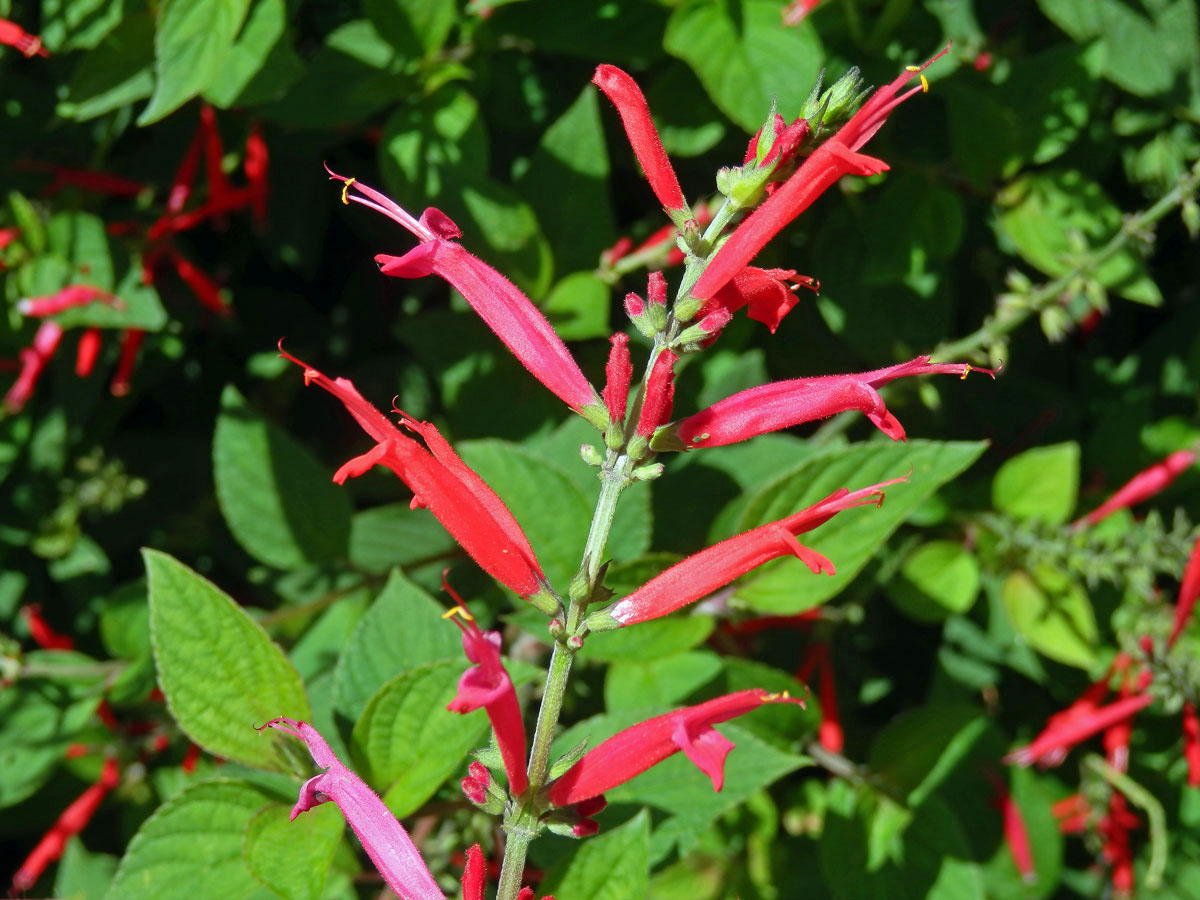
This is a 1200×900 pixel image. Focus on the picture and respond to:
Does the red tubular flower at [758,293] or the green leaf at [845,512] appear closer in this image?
the red tubular flower at [758,293]

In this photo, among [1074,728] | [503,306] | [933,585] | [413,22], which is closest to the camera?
[503,306]

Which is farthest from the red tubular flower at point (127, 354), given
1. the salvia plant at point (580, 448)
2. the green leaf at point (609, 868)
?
the green leaf at point (609, 868)

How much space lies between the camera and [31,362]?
2.02m

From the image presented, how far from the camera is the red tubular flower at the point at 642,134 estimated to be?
1.06 meters

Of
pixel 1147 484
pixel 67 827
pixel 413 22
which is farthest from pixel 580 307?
pixel 67 827

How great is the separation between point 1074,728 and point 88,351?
6.78ft

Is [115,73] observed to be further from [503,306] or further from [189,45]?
[503,306]

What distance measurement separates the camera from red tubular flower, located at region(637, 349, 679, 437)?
949mm

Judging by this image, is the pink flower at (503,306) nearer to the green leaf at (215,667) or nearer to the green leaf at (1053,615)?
the green leaf at (215,667)

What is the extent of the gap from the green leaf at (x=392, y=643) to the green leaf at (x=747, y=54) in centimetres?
87

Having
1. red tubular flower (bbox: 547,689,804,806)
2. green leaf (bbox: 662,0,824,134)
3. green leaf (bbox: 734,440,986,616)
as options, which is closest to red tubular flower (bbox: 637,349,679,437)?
red tubular flower (bbox: 547,689,804,806)

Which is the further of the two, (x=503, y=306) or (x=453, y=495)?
(x=503, y=306)

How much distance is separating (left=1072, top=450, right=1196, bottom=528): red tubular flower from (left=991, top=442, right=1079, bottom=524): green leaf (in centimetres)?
6

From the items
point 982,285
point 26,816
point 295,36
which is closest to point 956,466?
point 982,285
